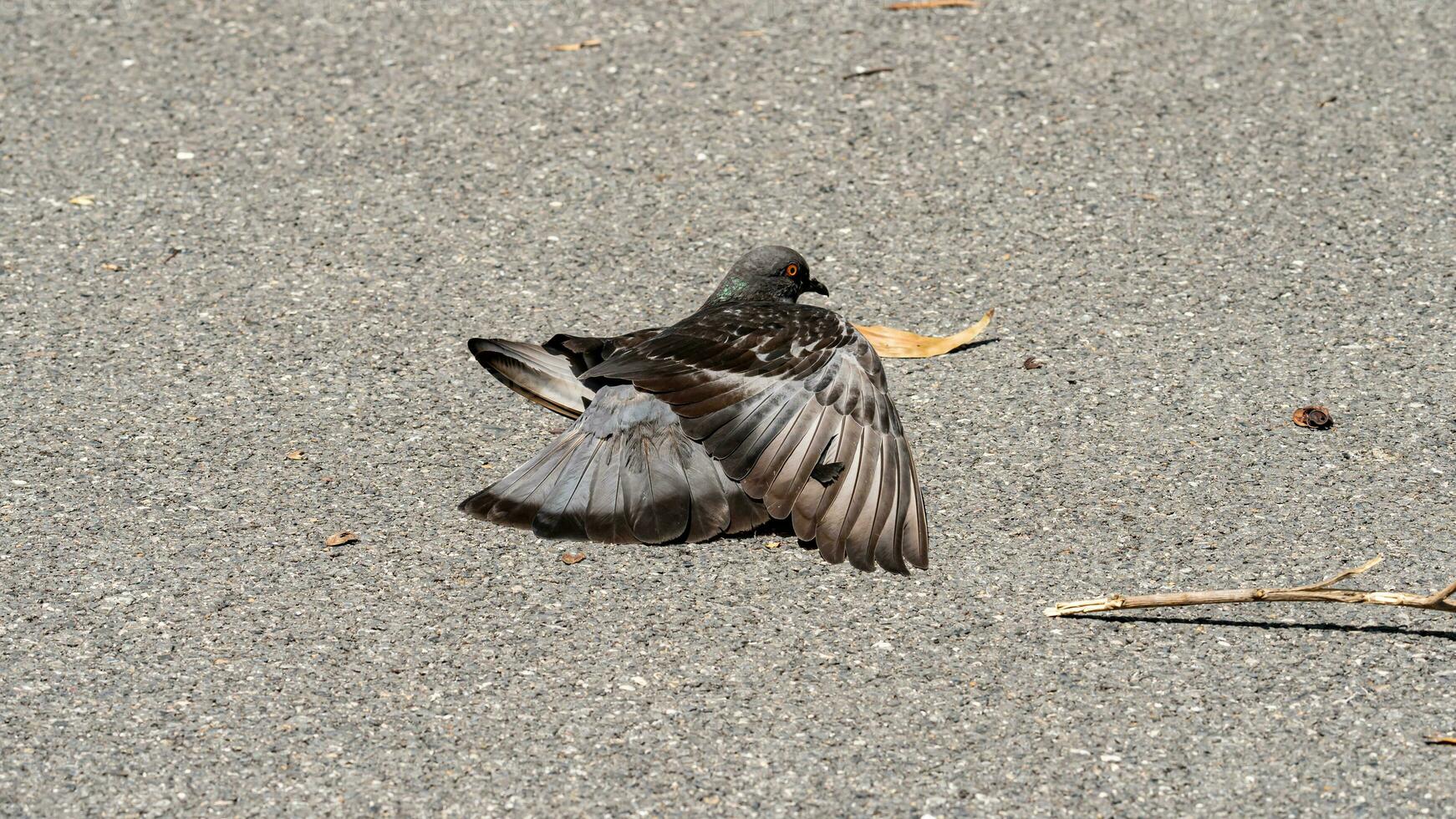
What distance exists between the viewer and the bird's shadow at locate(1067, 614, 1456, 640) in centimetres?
417

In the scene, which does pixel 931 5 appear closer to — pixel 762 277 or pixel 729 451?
pixel 762 277

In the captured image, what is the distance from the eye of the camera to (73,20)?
830cm

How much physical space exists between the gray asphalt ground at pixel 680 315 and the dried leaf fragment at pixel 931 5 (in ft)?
0.46

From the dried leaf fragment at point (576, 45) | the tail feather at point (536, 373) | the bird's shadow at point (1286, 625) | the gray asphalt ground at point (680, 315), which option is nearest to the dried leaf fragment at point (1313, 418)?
the gray asphalt ground at point (680, 315)

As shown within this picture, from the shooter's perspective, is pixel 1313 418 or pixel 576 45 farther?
pixel 576 45

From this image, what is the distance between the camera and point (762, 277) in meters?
5.58

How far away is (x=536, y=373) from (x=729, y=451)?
975 mm

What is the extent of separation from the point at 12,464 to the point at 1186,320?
4.19 metres

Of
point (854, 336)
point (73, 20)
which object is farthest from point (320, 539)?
point (73, 20)

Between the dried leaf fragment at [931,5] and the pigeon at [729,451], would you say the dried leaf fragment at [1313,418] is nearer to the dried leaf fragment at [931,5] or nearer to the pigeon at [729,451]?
the pigeon at [729,451]

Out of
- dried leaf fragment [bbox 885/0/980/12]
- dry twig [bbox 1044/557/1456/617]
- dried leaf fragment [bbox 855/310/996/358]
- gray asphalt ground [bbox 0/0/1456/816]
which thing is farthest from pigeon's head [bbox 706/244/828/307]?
dried leaf fragment [bbox 885/0/980/12]

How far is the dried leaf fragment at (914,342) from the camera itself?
18.9 ft

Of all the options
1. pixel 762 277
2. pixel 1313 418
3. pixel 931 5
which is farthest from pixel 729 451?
pixel 931 5

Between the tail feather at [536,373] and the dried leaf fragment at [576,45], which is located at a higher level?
the dried leaf fragment at [576,45]
